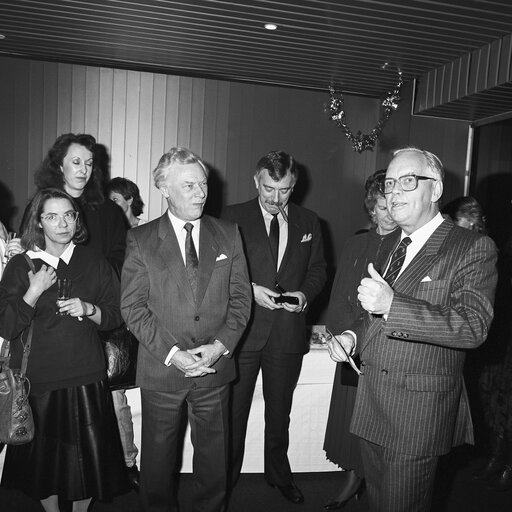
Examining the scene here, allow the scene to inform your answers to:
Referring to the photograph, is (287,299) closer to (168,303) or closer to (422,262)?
(168,303)

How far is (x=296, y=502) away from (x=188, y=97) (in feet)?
12.4

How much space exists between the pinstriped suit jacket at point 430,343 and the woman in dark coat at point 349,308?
64 centimetres

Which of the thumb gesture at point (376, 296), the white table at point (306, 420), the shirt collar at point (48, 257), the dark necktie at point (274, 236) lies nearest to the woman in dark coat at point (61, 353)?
the shirt collar at point (48, 257)

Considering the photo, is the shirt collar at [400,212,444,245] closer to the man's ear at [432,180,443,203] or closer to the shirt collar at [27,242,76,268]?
the man's ear at [432,180,443,203]

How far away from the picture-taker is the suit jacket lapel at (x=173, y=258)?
2.33m

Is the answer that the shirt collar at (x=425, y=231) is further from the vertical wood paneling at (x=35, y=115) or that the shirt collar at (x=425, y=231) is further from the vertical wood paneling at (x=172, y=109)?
the vertical wood paneling at (x=35, y=115)

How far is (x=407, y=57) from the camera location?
4.22m

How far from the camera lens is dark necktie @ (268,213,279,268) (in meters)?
2.96

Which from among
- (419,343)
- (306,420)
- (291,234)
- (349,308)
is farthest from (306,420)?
(419,343)

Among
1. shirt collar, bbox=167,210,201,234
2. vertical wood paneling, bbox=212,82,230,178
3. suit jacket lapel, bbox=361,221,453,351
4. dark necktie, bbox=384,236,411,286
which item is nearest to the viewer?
suit jacket lapel, bbox=361,221,453,351

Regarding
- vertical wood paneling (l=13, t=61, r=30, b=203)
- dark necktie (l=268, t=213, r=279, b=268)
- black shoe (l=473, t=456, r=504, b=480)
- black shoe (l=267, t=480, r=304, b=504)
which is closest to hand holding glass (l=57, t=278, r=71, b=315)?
dark necktie (l=268, t=213, r=279, b=268)

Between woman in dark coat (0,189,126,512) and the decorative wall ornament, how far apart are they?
362cm

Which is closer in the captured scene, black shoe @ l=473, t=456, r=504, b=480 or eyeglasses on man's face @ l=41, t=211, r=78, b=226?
eyeglasses on man's face @ l=41, t=211, r=78, b=226

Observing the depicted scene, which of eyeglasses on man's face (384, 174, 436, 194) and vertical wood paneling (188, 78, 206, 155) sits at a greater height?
vertical wood paneling (188, 78, 206, 155)
